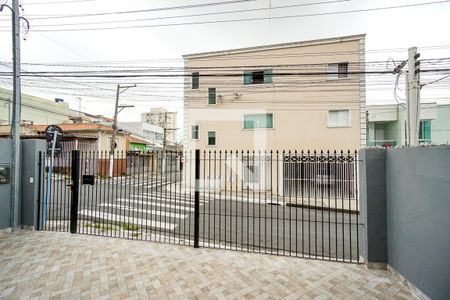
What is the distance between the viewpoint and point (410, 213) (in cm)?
364

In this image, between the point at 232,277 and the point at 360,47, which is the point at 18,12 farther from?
the point at 360,47

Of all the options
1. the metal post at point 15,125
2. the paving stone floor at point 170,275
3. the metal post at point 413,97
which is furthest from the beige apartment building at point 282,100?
the paving stone floor at point 170,275

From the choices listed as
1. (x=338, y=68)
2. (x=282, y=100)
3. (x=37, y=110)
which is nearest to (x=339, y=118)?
(x=338, y=68)

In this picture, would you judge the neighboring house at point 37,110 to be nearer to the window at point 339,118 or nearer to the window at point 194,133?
the window at point 194,133

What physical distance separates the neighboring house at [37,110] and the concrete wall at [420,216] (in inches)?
1370

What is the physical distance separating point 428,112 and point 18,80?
26026 mm

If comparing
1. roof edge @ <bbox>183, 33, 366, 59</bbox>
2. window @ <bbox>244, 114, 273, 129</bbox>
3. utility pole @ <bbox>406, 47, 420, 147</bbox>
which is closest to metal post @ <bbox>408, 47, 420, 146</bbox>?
utility pole @ <bbox>406, 47, 420, 147</bbox>

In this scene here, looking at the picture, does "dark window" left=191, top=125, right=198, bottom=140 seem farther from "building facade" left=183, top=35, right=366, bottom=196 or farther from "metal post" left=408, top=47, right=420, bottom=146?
"metal post" left=408, top=47, right=420, bottom=146

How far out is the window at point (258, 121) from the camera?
1574 cm

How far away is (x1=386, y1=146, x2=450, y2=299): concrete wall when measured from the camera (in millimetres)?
2967

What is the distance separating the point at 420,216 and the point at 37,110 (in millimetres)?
41970

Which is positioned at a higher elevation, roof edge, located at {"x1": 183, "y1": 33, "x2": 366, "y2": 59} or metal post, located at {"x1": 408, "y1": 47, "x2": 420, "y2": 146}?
roof edge, located at {"x1": 183, "y1": 33, "x2": 366, "y2": 59}

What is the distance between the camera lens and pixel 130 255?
489 centimetres

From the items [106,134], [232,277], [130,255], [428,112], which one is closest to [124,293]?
[130,255]
